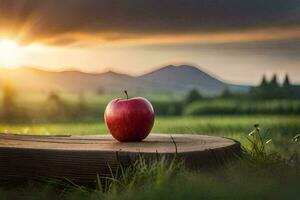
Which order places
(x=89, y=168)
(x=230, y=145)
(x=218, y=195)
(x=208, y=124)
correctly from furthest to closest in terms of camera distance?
(x=208, y=124)
(x=230, y=145)
(x=89, y=168)
(x=218, y=195)

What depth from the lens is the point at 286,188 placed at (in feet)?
17.6

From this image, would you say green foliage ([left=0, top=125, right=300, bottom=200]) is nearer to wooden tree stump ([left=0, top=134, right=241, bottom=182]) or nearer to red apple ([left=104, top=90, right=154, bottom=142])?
wooden tree stump ([left=0, top=134, right=241, bottom=182])

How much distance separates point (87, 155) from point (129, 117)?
72cm

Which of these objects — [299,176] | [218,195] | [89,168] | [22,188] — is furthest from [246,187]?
[22,188]

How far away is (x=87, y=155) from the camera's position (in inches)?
207

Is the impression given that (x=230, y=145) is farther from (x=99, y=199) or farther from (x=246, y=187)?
(x=99, y=199)

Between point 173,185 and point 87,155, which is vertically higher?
point 87,155

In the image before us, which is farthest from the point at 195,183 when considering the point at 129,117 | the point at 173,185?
the point at 129,117

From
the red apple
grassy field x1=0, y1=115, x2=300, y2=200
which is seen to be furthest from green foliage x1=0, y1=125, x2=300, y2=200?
the red apple

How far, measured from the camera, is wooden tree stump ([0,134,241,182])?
205 inches

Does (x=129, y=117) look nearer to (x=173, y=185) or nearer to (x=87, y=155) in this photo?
(x=87, y=155)

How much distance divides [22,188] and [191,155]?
4.32 ft

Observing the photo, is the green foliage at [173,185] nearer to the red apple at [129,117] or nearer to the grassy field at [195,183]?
the grassy field at [195,183]

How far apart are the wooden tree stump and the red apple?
12cm
